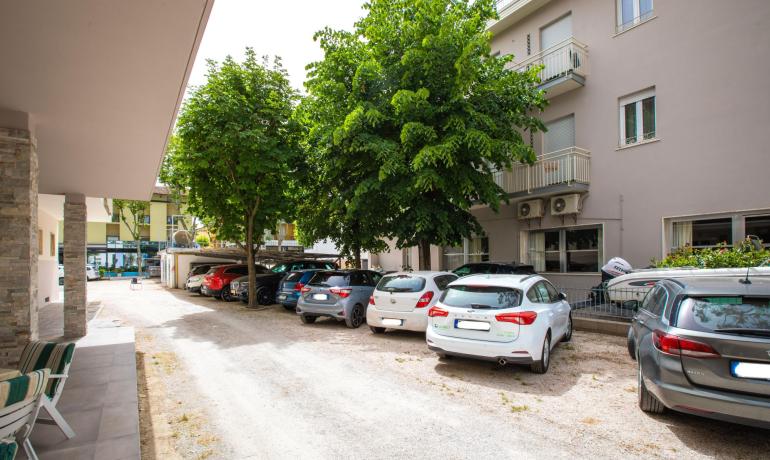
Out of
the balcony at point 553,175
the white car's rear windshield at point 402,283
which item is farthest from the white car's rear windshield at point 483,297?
the balcony at point 553,175

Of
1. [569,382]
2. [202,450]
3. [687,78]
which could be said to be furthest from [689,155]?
[202,450]

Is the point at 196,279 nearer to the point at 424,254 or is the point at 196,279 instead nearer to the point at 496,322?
the point at 424,254

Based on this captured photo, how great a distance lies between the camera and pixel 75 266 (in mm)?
9836

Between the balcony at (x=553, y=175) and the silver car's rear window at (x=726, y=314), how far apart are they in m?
8.95

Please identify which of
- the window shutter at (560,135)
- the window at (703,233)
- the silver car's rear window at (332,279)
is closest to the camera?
the window at (703,233)

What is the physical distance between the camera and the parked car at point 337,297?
414 inches

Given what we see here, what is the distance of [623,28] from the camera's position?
1246cm

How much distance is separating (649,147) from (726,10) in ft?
12.0

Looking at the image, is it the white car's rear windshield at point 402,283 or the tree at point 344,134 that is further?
the tree at point 344,134

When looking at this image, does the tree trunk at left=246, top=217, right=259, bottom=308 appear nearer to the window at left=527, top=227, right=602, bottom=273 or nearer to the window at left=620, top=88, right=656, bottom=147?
the window at left=527, top=227, right=602, bottom=273

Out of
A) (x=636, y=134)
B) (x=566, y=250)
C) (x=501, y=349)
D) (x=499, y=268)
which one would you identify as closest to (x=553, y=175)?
(x=636, y=134)

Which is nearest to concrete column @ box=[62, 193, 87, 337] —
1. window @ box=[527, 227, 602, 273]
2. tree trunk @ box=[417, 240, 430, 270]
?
tree trunk @ box=[417, 240, 430, 270]

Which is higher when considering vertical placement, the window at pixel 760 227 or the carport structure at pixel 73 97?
the carport structure at pixel 73 97

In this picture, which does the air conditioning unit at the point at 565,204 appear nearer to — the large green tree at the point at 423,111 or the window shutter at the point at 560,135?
the window shutter at the point at 560,135
